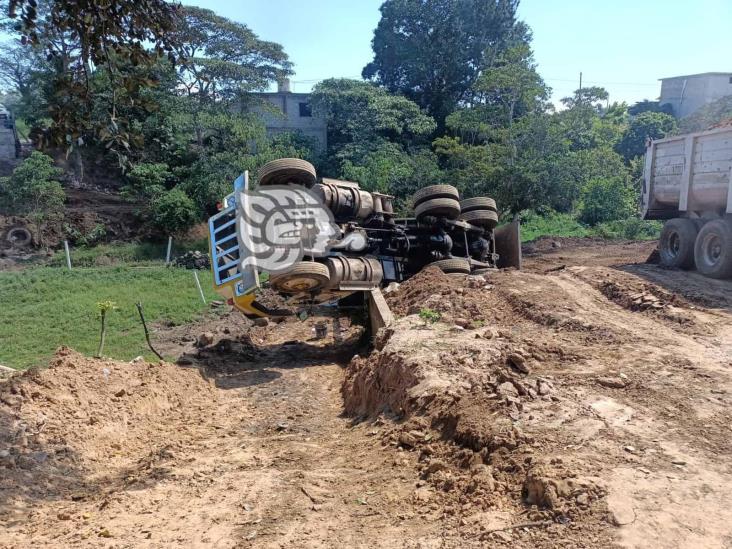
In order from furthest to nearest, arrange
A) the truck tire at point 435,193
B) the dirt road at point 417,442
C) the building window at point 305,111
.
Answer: the building window at point 305,111
the truck tire at point 435,193
the dirt road at point 417,442

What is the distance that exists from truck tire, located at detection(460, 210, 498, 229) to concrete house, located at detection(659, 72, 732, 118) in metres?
36.9

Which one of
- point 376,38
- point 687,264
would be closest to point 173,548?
point 687,264

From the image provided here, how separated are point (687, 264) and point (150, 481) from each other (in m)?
10.4

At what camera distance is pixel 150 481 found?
4391mm

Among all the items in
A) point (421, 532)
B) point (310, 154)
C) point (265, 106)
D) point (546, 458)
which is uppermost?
point (265, 106)

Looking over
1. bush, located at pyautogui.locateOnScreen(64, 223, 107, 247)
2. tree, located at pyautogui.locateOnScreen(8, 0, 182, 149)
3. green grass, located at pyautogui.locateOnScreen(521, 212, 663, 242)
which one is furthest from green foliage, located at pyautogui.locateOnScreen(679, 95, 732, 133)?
tree, located at pyautogui.locateOnScreen(8, 0, 182, 149)

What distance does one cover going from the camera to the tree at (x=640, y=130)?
33656 mm

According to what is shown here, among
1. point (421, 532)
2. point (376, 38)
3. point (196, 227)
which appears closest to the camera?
point (421, 532)

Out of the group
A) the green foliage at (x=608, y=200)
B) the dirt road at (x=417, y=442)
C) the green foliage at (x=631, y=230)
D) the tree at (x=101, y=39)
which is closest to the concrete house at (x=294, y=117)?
the green foliage at (x=608, y=200)

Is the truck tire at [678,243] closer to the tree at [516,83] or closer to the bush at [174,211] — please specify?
the tree at [516,83]

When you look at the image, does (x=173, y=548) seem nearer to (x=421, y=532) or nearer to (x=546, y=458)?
(x=421, y=532)

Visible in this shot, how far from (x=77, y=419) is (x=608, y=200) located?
22.3 meters

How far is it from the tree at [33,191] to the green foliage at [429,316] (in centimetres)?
1776

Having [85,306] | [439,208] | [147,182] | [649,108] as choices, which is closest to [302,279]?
[439,208]
